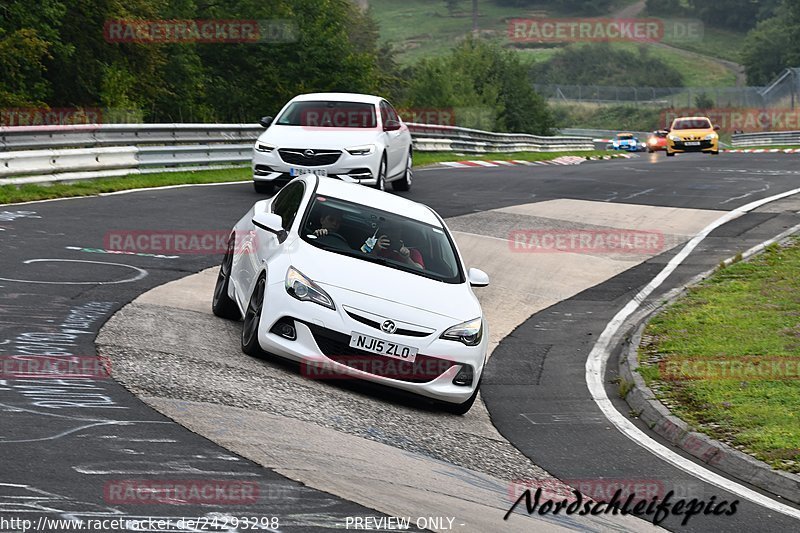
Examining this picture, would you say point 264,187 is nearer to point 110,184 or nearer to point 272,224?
point 110,184

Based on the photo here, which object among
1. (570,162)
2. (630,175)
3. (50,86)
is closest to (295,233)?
(630,175)

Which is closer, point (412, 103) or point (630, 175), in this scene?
point (630, 175)

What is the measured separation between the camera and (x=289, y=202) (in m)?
11.0

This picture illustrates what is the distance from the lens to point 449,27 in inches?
6378

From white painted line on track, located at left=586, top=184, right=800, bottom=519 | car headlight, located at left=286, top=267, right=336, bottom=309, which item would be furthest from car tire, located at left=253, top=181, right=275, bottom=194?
car headlight, located at left=286, top=267, right=336, bottom=309

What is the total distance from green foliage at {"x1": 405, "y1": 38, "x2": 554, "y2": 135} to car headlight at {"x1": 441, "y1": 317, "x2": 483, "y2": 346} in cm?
5598

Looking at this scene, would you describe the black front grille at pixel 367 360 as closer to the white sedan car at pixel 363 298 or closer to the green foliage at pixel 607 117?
the white sedan car at pixel 363 298

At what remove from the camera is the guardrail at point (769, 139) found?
60562mm

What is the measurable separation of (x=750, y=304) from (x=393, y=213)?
5.49 meters

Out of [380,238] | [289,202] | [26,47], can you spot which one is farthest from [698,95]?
[380,238]

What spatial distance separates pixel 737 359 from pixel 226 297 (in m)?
4.98

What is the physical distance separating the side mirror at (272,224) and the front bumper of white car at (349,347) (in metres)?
0.82

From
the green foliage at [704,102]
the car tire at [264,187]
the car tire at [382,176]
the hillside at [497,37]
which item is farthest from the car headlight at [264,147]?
the hillside at [497,37]

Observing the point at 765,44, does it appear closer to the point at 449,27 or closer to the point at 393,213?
the point at 449,27
